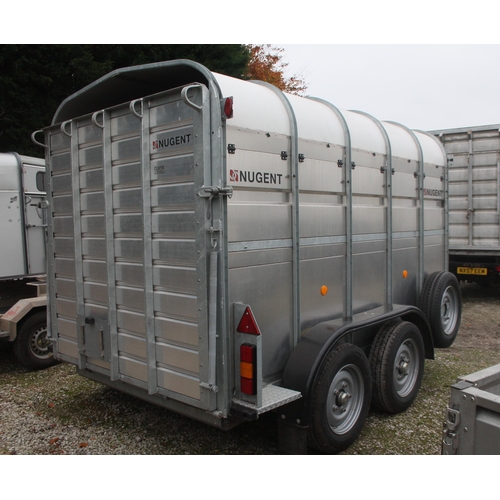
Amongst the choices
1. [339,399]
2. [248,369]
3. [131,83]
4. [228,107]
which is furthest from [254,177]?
[339,399]

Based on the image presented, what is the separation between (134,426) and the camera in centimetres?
472

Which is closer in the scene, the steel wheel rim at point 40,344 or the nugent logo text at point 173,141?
the nugent logo text at point 173,141

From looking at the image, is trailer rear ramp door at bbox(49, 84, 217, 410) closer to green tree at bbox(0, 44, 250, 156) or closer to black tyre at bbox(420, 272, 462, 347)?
black tyre at bbox(420, 272, 462, 347)

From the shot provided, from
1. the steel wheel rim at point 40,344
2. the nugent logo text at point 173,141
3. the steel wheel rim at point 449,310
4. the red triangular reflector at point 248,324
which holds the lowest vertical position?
the steel wheel rim at point 40,344

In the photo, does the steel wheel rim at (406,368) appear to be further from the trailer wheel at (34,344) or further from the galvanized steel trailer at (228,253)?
the trailer wheel at (34,344)

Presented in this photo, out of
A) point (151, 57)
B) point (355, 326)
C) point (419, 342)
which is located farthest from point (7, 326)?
point (151, 57)

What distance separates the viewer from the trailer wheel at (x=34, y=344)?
6496mm

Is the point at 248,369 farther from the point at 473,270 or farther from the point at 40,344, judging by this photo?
the point at 473,270

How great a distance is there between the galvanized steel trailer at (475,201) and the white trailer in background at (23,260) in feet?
25.4

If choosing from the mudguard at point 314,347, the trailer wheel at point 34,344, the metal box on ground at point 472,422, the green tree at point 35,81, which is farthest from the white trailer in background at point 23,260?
the metal box on ground at point 472,422

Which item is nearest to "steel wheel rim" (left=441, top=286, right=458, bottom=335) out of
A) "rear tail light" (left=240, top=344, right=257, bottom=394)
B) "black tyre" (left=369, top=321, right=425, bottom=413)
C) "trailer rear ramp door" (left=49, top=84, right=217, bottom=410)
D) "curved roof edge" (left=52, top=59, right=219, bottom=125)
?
"black tyre" (left=369, top=321, right=425, bottom=413)

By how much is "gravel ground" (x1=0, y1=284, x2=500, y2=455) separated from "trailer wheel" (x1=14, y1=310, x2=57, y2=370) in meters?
0.29

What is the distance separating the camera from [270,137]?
3.89m

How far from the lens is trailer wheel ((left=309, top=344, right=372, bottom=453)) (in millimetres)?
3885
